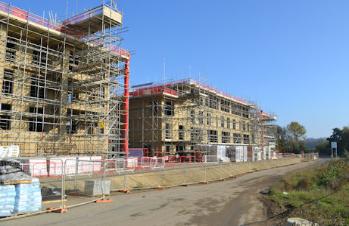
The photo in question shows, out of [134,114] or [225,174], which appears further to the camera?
[134,114]

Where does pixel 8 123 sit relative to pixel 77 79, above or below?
below

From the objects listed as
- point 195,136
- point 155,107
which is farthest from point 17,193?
point 195,136

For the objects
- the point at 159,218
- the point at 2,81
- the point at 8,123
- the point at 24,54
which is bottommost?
the point at 159,218

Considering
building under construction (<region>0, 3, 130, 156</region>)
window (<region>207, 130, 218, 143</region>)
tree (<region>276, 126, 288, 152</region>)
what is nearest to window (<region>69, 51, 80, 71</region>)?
building under construction (<region>0, 3, 130, 156</region>)

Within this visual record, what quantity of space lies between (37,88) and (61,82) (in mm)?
2728

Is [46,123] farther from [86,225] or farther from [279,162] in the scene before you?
[279,162]

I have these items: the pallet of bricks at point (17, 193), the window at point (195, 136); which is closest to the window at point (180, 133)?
the window at point (195, 136)

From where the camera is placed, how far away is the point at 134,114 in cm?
5903

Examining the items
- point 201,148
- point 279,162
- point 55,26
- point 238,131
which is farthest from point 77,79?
point 238,131

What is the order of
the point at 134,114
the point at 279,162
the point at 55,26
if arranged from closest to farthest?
the point at 55,26, the point at 134,114, the point at 279,162

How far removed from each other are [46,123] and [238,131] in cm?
5126

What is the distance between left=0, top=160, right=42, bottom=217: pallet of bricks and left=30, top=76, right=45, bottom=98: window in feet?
64.5

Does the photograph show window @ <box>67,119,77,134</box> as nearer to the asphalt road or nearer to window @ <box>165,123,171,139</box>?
the asphalt road

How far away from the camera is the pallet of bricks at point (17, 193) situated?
1453cm
